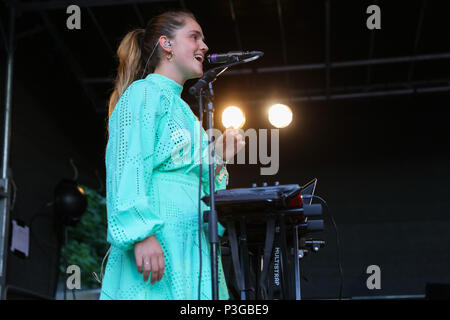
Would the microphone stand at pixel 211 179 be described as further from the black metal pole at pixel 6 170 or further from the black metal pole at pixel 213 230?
the black metal pole at pixel 6 170

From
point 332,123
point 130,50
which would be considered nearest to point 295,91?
point 332,123

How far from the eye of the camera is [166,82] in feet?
6.45

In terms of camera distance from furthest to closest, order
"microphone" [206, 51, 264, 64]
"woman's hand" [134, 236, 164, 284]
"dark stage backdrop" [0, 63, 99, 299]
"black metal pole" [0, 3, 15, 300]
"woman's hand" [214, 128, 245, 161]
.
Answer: "dark stage backdrop" [0, 63, 99, 299] → "black metal pole" [0, 3, 15, 300] → "microphone" [206, 51, 264, 64] → "woman's hand" [214, 128, 245, 161] → "woman's hand" [134, 236, 164, 284]

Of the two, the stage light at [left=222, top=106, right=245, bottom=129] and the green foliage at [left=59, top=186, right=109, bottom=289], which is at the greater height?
the stage light at [left=222, top=106, right=245, bottom=129]

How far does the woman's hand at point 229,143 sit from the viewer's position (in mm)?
1867

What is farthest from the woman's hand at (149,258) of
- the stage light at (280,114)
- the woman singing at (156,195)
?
the stage light at (280,114)

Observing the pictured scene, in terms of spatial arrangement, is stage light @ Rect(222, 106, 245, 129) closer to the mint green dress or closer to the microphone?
the microphone

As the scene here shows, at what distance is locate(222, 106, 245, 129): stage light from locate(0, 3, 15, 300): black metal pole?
2.10 meters

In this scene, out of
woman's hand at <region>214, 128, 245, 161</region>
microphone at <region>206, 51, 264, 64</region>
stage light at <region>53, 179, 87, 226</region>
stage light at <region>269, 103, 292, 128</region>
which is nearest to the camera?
woman's hand at <region>214, 128, 245, 161</region>

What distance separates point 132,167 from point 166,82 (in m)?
0.42

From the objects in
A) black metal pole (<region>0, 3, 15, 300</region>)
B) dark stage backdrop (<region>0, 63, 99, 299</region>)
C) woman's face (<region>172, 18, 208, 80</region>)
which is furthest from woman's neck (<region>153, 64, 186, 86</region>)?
dark stage backdrop (<region>0, 63, 99, 299</region>)

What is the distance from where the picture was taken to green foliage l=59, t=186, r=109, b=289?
19.2ft

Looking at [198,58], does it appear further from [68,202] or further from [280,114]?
[280,114]

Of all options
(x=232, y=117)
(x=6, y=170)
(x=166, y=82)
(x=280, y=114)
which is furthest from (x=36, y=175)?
(x=166, y=82)
